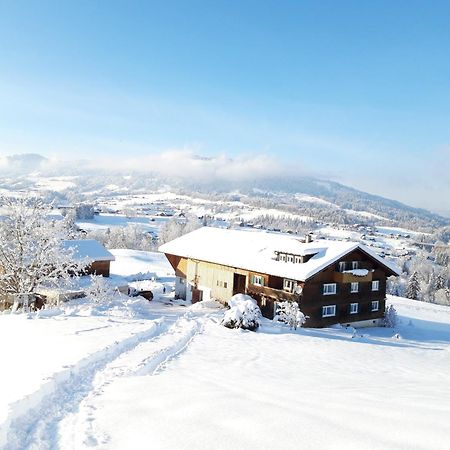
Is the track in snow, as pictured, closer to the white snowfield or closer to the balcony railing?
the white snowfield

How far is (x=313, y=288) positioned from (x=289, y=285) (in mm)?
2123

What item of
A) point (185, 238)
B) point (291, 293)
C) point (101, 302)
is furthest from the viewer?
point (185, 238)

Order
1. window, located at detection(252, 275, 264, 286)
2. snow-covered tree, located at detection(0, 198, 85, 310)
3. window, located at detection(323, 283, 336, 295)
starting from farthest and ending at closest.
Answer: window, located at detection(252, 275, 264, 286) < window, located at detection(323, 283, 336, 295) < snow-covered tree, located at detection(0, 198, 85, 310)

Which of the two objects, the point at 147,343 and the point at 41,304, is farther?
the point at 41,304

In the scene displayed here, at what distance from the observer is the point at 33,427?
32.2ft

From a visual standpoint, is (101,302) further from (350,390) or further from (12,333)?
(350,390)

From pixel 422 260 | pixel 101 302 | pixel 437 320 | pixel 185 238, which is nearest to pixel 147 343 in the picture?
pixel 101 302

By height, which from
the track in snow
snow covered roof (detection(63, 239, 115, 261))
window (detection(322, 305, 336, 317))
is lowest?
window (detection(322, 305, 336, 317))

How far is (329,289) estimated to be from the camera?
39812 millimetres

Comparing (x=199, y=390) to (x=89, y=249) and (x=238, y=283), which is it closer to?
(x=238, y=283)

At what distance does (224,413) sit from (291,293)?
1140 inches

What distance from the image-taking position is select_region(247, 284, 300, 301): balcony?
125 feet

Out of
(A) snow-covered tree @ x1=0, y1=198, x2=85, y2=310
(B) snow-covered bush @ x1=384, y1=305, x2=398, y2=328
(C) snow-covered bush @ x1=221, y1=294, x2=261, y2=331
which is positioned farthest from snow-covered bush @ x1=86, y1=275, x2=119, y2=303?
(B) snow-covered bush @ x1=384, y1=305, x2=398, y2=328

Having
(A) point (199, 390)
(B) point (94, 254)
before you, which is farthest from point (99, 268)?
(A) point (199, 390)
